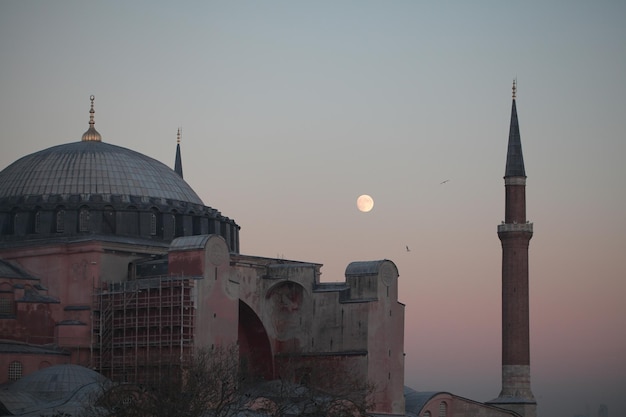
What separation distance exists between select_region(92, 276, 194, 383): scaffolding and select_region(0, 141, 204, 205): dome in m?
5.37

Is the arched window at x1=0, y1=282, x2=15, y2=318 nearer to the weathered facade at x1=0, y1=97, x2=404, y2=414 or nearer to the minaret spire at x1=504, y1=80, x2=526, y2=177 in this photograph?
the weathered facade at x1=0, y1=97, x2=404, y2=414

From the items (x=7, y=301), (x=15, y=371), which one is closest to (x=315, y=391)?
(x=15, y=371)

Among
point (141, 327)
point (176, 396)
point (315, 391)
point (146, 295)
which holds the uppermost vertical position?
point (146, 295)

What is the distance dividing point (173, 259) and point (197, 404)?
38.9 feet

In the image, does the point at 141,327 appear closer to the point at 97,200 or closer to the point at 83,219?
the point at 83,219

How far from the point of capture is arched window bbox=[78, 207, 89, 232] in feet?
172

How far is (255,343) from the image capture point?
53406 mm

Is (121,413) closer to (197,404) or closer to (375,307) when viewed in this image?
(197,404)

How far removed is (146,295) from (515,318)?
19717 millimetres

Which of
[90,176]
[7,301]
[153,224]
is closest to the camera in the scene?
[7,301]

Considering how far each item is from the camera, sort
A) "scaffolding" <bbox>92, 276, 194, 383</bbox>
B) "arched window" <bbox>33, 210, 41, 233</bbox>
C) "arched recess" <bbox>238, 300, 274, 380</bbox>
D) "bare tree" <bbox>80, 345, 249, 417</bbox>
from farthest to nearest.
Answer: "arched recess" <bbox>238, 300, 274, 380</bbox>
"arched window" <bbox>33, 210, 41, 233</bbox>
"scaffolding" <bbox>92, 276, 194, 383</bbox>
"bare tree" <bbox>80, 345, 249, 417</bbox>

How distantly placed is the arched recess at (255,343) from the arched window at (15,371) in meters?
8.74

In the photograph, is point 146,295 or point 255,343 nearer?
point 146,295

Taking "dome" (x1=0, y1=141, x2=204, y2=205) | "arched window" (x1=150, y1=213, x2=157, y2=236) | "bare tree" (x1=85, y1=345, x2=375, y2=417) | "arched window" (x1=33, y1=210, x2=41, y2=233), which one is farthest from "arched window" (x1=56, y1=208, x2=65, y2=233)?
"bare tree" (x1=85, y1=345, x2=375, y2=417)
